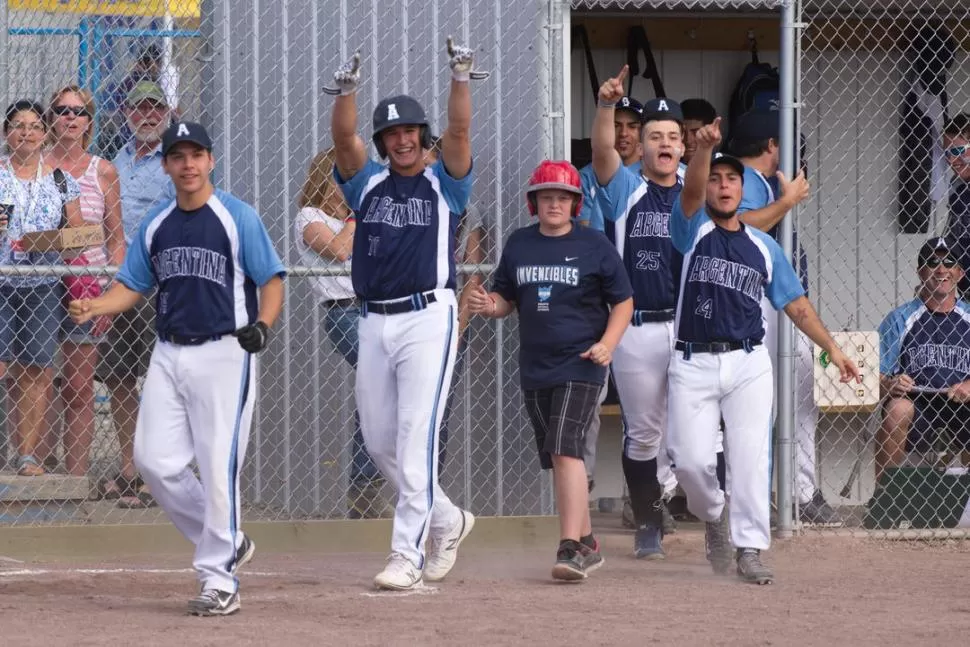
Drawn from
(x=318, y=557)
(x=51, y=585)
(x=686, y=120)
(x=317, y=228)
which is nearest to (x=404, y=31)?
(x=317, y=228)

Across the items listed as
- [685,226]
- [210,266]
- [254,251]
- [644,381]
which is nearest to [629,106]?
[685,226]

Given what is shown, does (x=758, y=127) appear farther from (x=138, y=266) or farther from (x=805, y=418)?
(x=138, y=266)

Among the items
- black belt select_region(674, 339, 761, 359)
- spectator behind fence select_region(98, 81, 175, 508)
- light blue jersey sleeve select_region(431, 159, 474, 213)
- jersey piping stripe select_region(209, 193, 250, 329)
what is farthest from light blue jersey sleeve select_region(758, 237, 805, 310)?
spectator behind fence select_region(98, 81, 175, 508)

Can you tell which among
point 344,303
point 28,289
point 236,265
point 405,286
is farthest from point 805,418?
point 28,289

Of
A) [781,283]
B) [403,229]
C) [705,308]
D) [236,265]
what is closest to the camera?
[236,265]

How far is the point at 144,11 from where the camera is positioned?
27.8 ft

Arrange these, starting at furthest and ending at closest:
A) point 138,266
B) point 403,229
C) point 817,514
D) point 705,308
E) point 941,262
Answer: point 941,262, point 817,514, point 705,308, point 403,229, point 138,266

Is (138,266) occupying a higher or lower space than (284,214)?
lower

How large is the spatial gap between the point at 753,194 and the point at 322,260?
2.16 m

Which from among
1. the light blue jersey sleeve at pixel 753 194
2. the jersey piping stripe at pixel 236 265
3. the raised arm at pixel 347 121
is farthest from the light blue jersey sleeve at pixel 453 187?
the light blue jersey sleeve at pixel 753 194

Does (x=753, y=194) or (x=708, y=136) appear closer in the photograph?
(x=708, y=136)

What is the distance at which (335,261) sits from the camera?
7.79m

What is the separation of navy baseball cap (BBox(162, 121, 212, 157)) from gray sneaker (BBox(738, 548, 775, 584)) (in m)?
2.90

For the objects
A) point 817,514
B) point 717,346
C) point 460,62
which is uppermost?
point 460,62
